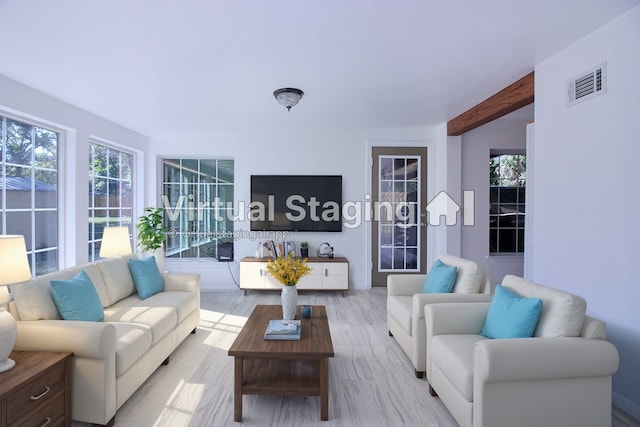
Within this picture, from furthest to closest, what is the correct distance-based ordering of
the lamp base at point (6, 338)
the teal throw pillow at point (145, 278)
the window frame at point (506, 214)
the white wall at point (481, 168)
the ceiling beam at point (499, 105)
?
the window frame at point (506, 214), the white wall at point (481, 168), the teal throw pillow at point (145, 278), the ceiling beam at point (499, 105), the lamp base at point (6, 338)

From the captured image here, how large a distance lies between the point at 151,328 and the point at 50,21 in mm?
2144

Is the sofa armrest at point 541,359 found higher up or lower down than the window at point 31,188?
lower down

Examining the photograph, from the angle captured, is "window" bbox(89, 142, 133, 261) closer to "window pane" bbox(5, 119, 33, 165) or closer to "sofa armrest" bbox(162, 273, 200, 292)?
"window pane" bbox(5, 119, 33, 165)

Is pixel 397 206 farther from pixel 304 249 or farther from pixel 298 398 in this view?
pixel 298 398

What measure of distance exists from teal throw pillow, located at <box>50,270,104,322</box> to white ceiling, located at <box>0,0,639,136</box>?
1.70m

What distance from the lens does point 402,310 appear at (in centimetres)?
287

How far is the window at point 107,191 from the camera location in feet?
13.3

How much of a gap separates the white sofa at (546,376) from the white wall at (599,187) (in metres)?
0.60

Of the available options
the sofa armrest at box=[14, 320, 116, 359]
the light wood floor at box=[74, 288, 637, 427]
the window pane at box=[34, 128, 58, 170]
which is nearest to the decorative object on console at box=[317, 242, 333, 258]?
the light wood floor at box=[74, 288, 637, 427]

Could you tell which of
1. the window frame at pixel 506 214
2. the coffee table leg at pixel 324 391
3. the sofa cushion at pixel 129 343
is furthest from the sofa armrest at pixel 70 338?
the window frame at pixel 506 214

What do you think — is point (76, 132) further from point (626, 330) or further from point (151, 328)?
point (626, 330)

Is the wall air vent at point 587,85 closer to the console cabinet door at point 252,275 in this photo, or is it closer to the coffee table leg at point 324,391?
the coffee table leg at point 324,391

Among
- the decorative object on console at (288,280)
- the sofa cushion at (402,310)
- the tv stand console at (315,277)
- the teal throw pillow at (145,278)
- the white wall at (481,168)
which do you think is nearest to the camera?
the decorative object on console at (288,280)

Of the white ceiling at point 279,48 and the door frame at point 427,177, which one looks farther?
the door frame at point 427,177
